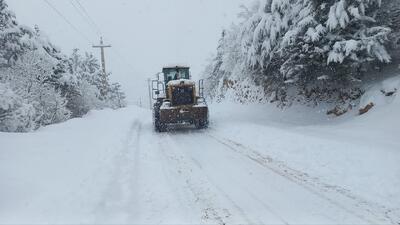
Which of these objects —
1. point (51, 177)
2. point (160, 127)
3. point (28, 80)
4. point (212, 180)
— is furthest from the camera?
point (28, 80)

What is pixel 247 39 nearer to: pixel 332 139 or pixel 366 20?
pixel 366 20

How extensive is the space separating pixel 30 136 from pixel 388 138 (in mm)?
10262

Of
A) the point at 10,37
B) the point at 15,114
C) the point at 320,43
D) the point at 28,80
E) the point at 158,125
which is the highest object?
the point at 10,37

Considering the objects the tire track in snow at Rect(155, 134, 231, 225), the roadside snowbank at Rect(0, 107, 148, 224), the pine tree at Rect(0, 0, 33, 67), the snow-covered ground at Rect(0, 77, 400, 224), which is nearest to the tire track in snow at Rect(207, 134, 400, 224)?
the snow-covered ground at Rect(0, 77, 400, 224)

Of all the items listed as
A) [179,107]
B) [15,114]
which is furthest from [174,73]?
[15,114]

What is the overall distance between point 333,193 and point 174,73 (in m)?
14.4

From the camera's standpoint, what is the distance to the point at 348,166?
26.6ft

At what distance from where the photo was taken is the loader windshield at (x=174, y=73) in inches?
796

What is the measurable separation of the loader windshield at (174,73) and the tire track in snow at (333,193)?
1076 centimetres

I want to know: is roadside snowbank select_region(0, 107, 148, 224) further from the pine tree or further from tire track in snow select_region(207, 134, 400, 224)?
the pine tree

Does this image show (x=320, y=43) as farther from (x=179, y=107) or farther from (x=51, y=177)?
(x=51, y=177)

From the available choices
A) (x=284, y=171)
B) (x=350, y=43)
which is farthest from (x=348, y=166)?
(x=350, y=43)

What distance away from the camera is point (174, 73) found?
20.3 metres

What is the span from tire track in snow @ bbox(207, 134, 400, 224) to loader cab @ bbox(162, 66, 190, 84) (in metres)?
10.8
